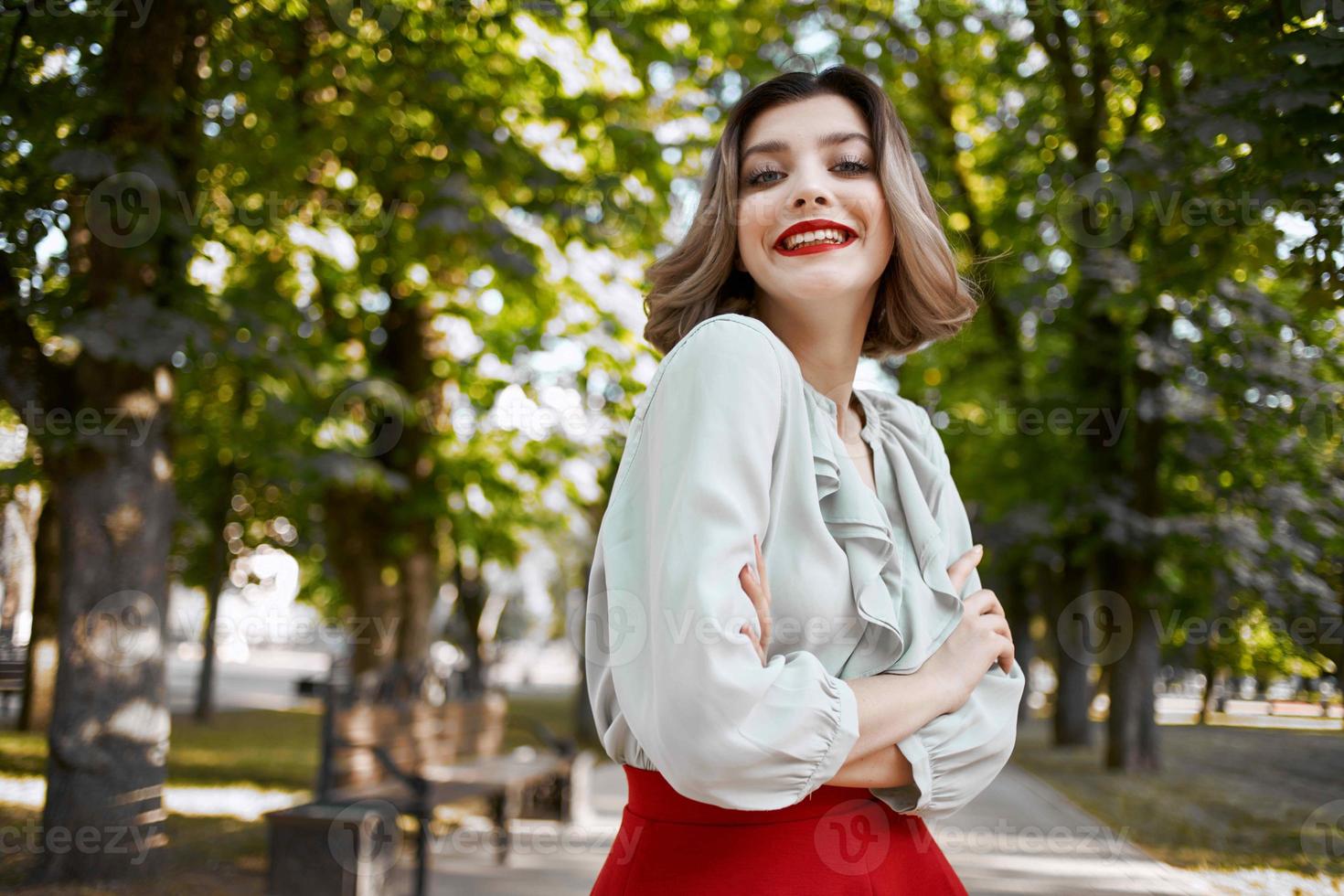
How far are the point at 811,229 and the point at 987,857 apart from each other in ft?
27.9

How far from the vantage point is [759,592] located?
137 cm

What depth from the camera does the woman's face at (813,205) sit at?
167 cm

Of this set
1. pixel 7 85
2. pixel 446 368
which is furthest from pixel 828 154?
pixel 446 368

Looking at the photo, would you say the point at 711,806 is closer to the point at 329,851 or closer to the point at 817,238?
the point at 817,238

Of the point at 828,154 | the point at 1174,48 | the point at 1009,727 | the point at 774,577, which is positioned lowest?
the point at 1009,727

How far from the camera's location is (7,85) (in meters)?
5.00

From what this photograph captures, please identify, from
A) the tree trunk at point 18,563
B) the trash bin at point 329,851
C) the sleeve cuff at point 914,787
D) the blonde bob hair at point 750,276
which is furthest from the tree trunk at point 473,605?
the sleeve cuff at point 914,787

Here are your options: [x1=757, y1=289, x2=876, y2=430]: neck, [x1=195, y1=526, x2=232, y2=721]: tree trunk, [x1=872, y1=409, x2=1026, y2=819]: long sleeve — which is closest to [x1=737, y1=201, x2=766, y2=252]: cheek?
[x1=757, y1=289, x2=876, y2=430]: neck

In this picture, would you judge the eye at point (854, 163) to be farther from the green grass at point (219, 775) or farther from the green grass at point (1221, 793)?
the green grass at point (1221, 793)

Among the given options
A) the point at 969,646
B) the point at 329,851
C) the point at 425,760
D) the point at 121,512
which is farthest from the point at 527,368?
the point at 969,646

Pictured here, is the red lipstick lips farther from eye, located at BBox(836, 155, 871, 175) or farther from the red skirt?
the red skirt

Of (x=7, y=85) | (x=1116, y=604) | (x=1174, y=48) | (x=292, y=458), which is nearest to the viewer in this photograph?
(x=1174, y=48)

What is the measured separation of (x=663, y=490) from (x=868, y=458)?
581 millimetres

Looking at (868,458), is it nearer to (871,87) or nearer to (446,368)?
(871,87)
